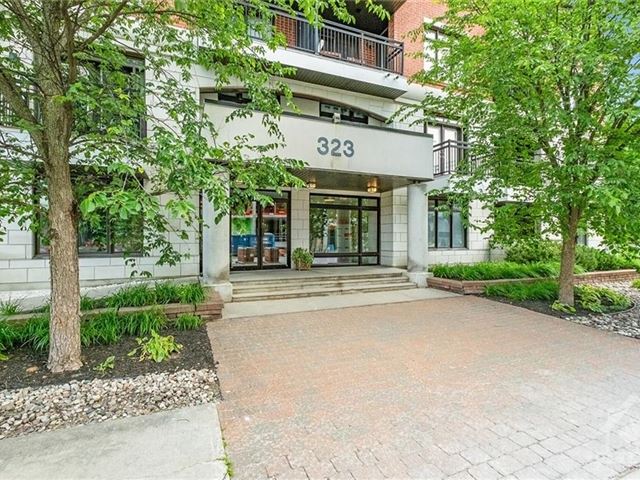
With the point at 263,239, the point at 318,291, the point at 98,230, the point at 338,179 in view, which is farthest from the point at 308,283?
the point at 98,230

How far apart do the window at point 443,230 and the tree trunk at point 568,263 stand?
17.3ft

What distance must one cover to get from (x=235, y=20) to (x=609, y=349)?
6.87 m

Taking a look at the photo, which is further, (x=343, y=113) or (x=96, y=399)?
(x=343, y=113)

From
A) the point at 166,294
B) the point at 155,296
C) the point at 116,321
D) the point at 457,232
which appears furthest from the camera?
the point at 457,232

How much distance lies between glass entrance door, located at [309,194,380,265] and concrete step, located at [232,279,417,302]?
2.85 meters

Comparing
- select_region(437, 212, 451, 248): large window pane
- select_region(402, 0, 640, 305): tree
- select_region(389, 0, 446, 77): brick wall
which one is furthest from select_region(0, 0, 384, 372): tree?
select_region(437, 212, 451, 248): large window pane

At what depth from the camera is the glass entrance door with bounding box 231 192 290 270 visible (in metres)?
10.6

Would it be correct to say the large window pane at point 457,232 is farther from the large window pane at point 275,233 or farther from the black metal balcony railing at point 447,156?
the large window pane at point 275,233

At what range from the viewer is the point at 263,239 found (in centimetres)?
1073

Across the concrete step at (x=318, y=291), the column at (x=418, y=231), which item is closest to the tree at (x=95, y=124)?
the concrete step at (x=318, y=291)

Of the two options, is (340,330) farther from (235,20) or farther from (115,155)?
(235,20)

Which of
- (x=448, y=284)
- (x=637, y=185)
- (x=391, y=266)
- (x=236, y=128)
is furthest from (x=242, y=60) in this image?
(x=391, y=266)

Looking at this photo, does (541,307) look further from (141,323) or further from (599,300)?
(141,323)

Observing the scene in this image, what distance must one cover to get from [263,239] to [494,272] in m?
7.12
